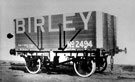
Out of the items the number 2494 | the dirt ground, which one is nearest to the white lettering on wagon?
the number 2494

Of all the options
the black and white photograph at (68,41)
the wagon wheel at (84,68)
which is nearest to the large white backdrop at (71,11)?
the black and white photograph at (68,41)

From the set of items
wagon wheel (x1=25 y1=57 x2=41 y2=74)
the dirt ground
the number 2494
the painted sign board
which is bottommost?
the dirt ground

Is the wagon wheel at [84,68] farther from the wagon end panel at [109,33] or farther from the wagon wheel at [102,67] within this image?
the wagon end panel at [109,33]

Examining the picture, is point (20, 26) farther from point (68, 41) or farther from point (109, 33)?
point (109, 33)

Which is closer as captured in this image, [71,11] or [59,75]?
[71,11]

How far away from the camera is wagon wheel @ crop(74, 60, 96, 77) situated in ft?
12.5

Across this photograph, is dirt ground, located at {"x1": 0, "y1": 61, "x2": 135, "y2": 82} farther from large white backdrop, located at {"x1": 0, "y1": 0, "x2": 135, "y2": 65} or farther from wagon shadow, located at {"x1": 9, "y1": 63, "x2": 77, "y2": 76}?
large white backdrop, located at {"x1": 0, "y1": 0, "x2": 135, "y2": 65}

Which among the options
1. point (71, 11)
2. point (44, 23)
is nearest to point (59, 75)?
point (44, 23)

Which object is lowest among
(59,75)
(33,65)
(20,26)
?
(59,75)

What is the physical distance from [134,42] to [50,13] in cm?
134

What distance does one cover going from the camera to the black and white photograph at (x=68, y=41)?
3.67 meters

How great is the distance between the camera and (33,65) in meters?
4.38

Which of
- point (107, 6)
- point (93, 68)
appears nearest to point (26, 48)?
point (93, 68)

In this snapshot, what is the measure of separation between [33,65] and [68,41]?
32.2 inches
